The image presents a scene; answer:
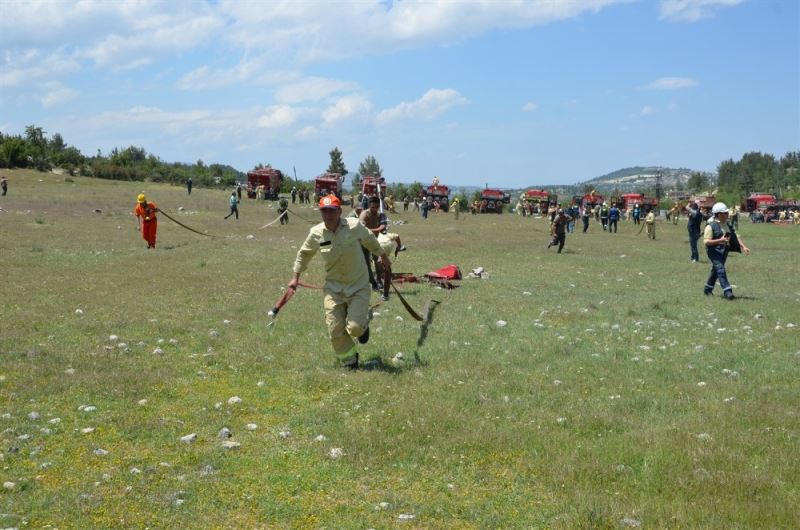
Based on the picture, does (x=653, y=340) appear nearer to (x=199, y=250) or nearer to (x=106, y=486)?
(x=106, y=486)

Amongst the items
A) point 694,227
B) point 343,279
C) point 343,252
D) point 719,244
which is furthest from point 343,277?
point 694,227

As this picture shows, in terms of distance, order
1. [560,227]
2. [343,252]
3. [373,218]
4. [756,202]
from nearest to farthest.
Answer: [343,252], [373,218], [560,227], [756,202]

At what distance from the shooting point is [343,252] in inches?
441

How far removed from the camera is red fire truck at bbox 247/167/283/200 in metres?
87.1

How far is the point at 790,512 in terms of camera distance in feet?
19.7

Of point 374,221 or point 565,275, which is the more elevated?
point 374,221

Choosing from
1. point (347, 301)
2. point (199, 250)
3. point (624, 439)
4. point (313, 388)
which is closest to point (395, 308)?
point (347, 301)

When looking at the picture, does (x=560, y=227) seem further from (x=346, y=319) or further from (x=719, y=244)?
(x=346, y=319)

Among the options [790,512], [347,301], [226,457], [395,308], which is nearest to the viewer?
[790,512]

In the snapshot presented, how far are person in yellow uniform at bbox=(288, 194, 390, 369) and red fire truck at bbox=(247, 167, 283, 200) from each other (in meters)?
76.3

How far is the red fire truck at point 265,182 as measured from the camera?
87.1 metres

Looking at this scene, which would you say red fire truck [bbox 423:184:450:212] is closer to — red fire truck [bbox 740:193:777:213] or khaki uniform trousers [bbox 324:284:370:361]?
red fire truck [bbox 740:193:777:213]

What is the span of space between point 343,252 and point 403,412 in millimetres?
3088

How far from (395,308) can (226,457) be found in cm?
888
